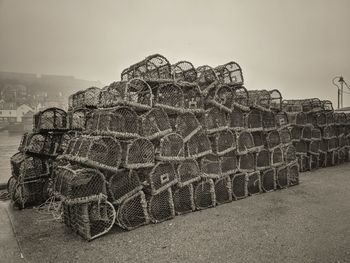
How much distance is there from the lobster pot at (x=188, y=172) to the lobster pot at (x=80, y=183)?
159 centimetres

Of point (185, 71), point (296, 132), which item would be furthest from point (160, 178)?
point (296, 132)

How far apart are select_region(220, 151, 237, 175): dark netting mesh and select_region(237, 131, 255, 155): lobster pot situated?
0.61 feet

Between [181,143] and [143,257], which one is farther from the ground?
[181,143]

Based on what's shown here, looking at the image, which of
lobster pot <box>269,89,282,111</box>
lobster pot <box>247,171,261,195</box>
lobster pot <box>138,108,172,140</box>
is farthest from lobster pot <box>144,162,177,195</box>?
lobster pot <box>269,89,282,111</box>

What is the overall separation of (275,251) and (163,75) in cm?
395

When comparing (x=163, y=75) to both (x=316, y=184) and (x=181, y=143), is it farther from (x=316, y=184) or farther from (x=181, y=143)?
(x=316, y=184)

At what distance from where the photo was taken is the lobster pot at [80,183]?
174 inches

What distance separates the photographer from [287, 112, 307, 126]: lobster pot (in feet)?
31.4

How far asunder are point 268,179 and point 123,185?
4.05 m

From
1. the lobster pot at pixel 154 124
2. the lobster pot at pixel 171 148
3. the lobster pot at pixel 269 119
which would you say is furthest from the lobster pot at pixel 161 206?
the lobster pot at pixel 269 119

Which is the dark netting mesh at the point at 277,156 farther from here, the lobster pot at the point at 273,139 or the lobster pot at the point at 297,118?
the lobster pot at the point at 297,118

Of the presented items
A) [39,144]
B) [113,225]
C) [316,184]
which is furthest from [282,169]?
[39,144]

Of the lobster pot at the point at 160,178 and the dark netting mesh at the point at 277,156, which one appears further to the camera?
the dark netting mesh at the point at 277,156

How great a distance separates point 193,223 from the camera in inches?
202
